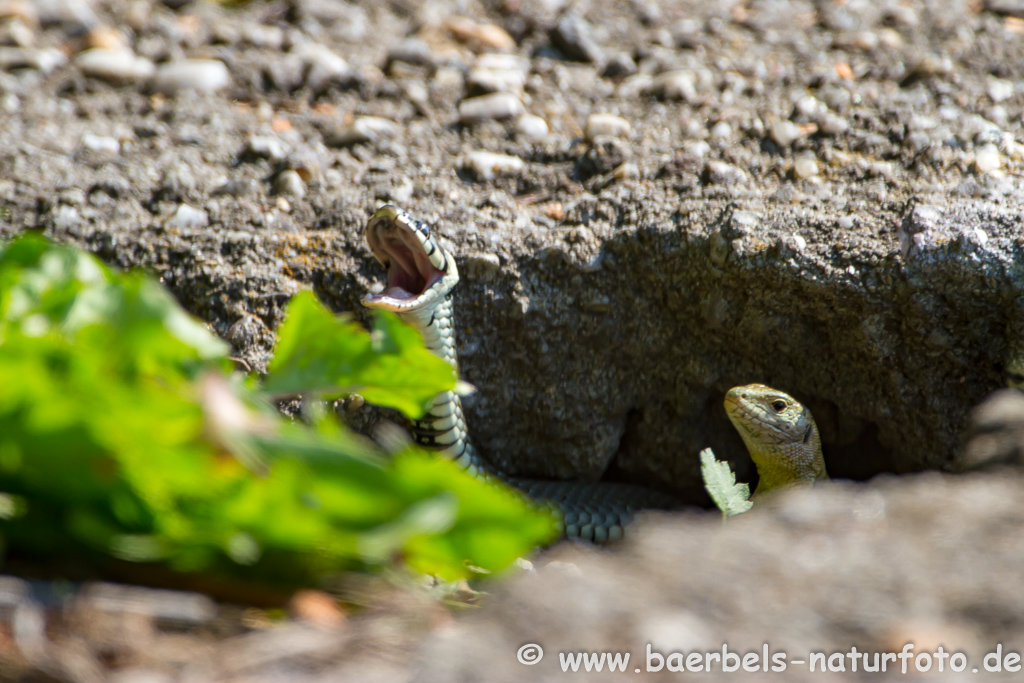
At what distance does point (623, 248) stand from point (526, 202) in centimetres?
54

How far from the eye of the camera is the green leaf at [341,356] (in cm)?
159

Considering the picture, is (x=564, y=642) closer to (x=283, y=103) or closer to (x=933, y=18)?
(x=283, y=103)

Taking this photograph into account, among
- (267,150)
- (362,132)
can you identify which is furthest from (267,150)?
(362,132)

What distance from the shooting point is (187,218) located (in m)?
3.33

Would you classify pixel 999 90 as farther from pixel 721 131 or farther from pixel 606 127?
pixel 606 127

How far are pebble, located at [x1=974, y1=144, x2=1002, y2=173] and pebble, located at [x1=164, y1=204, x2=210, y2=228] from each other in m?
2.86

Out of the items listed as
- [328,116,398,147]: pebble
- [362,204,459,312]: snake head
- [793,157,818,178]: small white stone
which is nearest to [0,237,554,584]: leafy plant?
[362,204,459,312]: snake head

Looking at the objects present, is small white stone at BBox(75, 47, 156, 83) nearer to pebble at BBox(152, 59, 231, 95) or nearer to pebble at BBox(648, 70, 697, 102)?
pebble at BBox(152, 59, 231, 95)

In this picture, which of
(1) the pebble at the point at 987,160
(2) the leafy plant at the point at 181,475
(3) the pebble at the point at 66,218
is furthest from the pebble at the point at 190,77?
(1) the pebble at the point at 987,160

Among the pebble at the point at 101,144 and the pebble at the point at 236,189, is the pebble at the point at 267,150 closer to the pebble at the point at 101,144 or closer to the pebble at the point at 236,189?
the pebble at the point at 236,189

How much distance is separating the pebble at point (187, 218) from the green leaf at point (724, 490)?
6.99 ft

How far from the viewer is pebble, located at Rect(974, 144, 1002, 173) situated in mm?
3109

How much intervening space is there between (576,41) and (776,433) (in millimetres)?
2363

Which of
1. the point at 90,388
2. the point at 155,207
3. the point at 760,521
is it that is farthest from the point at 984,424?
the point at 155,207
